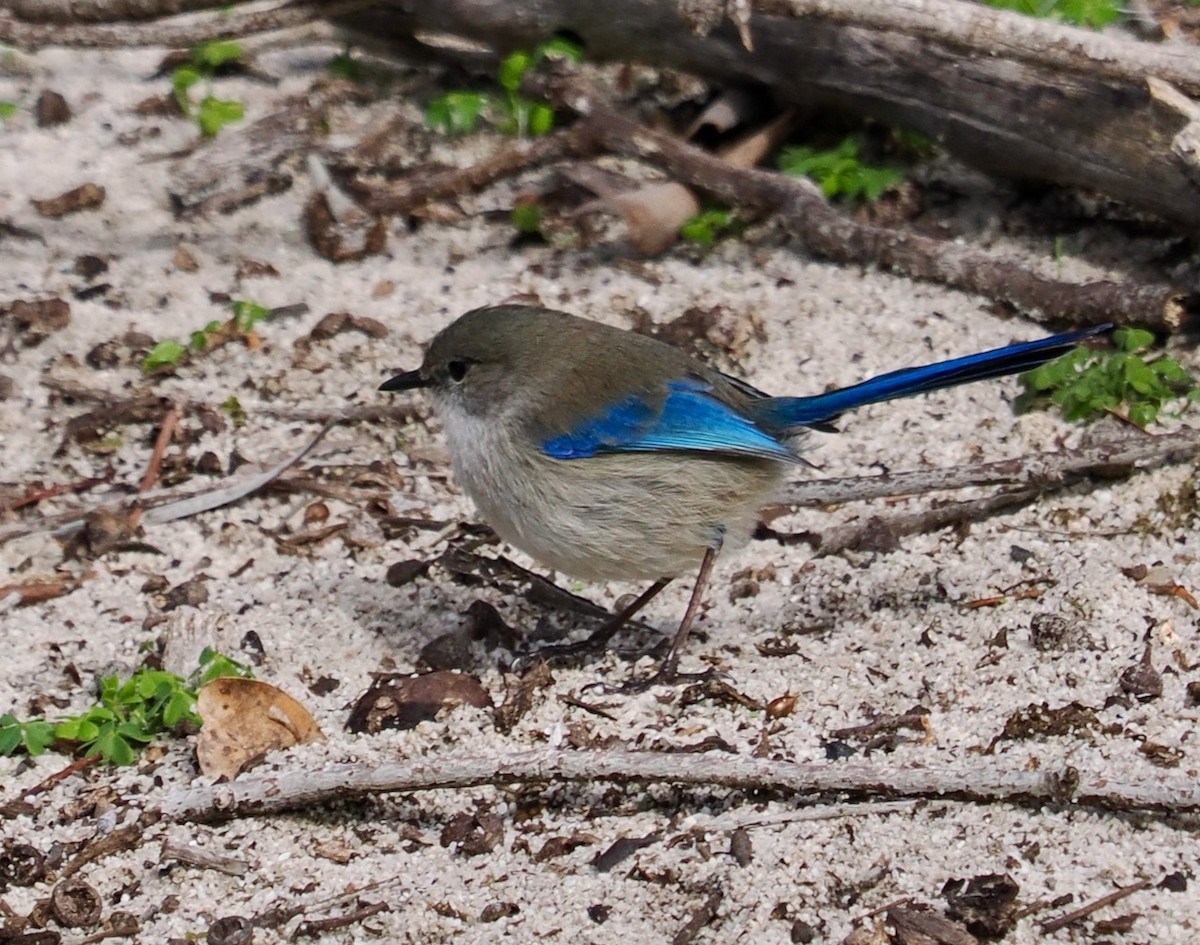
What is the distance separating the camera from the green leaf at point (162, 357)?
6.11 m

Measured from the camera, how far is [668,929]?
141 inches

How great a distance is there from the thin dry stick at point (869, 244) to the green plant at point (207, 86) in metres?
1.52

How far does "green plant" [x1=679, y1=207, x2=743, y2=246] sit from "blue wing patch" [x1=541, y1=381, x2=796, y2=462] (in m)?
2.02

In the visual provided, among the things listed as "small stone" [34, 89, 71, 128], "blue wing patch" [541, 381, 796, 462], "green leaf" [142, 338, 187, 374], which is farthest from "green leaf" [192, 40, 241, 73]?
"blue wing patch" [541, 381, 796, 462]

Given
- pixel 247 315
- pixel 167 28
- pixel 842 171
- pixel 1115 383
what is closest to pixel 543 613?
pixel 247 315

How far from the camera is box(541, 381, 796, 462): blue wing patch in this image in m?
4.68

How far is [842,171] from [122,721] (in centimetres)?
372

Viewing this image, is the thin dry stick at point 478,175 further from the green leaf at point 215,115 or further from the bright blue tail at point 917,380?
the bright blue tail at point 917,380

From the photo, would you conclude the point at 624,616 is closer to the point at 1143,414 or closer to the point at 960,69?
the point at 1143,414

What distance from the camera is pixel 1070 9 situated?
6957mm

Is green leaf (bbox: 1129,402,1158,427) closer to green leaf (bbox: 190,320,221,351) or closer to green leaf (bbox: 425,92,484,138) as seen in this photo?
green leaf (bbox: 425,92,484,138)

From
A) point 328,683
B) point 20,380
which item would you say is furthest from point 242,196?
point 328,683

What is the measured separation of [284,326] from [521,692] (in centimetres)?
246

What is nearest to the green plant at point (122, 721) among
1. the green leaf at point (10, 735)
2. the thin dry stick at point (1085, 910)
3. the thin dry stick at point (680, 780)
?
the green leaf at point (10, 735)
